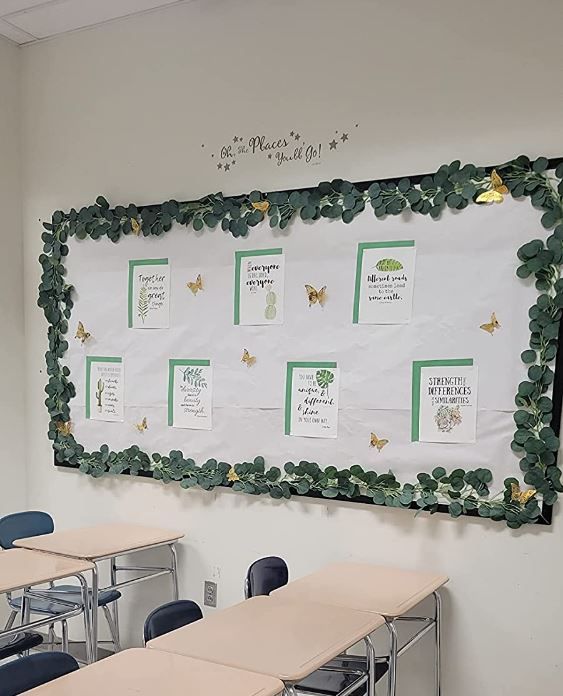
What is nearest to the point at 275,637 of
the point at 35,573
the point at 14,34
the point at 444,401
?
the point at 35,573

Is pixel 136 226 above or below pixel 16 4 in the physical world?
below

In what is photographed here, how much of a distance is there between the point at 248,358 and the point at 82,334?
102cm

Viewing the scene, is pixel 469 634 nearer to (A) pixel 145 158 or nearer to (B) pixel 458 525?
(B) pixel 458 525

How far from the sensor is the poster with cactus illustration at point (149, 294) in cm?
388

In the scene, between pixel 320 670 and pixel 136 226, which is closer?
pixel 320 670

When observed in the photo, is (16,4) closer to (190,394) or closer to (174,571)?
(190,394)

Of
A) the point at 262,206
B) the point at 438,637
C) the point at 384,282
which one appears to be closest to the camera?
the point at 438,637

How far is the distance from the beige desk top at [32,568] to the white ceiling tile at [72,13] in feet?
8.27

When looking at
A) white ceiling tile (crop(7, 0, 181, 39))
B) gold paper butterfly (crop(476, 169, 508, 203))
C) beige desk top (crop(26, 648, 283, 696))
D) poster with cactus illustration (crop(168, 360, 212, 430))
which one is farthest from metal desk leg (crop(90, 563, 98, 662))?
white ceiling tile (crop(7, 0, 181, 39))

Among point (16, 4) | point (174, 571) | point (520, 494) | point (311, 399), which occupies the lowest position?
point (174, 571)

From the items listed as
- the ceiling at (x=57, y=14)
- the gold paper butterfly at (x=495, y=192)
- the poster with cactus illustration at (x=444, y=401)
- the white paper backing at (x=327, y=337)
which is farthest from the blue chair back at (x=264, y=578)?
the ceiling at (x=57, y=14)

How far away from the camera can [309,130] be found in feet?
11.5

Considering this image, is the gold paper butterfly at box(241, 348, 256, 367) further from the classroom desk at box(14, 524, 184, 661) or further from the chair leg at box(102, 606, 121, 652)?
the chair leg at box(102, 606, 121, 652)

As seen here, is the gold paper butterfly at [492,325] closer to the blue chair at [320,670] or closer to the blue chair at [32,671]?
the blue chair at [320,670]
